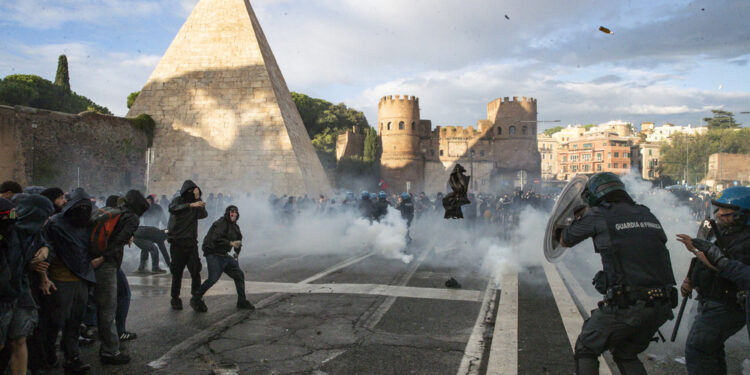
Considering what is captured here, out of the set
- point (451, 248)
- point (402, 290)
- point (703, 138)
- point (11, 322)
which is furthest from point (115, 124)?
point (703, 138)

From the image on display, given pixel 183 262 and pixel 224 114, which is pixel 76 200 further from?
pixel 224 114

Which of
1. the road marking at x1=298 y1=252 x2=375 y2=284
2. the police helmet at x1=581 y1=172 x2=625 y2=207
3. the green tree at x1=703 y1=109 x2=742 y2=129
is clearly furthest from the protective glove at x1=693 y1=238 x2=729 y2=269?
the green tree at x1=703 y1=109 x2=742 y2=129

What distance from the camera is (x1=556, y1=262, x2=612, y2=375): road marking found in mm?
5072

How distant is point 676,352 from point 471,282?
12.2ft

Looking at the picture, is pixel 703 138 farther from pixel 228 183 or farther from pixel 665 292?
pixel 665 292

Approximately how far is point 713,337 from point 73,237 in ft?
16.5

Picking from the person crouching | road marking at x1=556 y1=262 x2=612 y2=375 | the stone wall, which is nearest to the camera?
road marking at x1=556 y1=262 x2=612 y2=375

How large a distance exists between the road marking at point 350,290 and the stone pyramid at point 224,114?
16607 mm

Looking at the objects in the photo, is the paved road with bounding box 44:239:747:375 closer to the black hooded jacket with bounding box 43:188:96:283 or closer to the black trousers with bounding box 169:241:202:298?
the black trousers with bounding box 169:241:202:298

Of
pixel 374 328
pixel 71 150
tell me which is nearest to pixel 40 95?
pixel 71 150

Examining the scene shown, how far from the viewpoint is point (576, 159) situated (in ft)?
339

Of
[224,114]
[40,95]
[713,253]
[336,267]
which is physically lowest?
[336,267]

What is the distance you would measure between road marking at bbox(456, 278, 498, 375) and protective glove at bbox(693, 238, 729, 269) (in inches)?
74.6

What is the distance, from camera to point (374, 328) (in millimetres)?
5422
